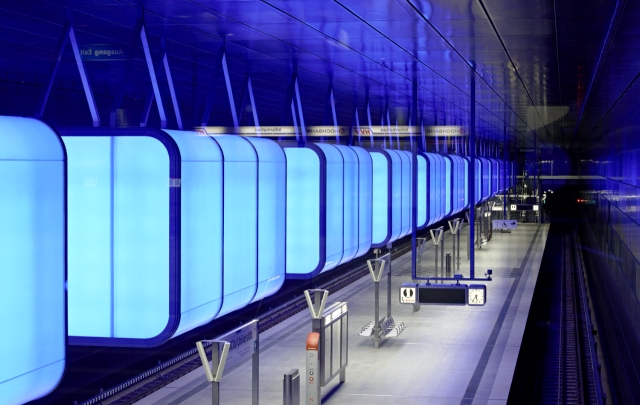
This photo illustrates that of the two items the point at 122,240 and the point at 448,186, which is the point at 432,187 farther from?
the point at 122,240

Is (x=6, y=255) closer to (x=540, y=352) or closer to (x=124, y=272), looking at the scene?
(x=124, y=272)

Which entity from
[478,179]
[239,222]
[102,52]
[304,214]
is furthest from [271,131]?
[478,179]

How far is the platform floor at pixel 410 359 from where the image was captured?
1266cm

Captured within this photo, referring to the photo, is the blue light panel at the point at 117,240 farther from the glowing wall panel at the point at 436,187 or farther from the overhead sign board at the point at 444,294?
the glowing wall panel at the point at 436,187

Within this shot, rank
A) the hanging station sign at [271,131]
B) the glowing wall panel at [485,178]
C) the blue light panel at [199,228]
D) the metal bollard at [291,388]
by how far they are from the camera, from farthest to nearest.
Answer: the glowing wall panel at [485,178] < the hanging station sign at [271,131] < the metal bollard at [291,388] < the blue light panel at [199,228]

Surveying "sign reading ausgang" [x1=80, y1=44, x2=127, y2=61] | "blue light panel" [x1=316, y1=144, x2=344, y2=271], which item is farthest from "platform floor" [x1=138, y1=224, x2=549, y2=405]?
"sign reading ausgang" [x1=80, y1=44, x2=127, y2=61]

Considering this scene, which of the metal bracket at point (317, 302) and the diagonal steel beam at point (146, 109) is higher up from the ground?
the diagonal steel beam at point (146, 109)

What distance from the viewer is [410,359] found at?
50.0 ft

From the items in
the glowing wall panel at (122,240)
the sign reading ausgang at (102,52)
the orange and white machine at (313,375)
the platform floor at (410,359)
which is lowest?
the platform floor at (410,359)

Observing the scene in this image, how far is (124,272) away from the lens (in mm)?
7172

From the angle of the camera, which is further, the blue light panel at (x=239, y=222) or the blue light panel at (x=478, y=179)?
the blue light panel at (x=478, y=179)

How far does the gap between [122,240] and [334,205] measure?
6.04m

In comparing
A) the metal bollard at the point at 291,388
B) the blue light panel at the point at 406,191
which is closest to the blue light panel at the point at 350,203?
the blue light panel at the point at 406,191

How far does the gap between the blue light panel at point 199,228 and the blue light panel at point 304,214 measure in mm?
3608
